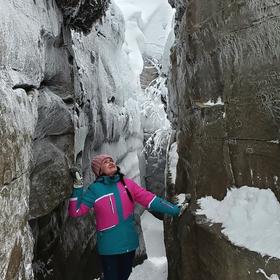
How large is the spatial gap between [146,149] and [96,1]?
14.9 meters

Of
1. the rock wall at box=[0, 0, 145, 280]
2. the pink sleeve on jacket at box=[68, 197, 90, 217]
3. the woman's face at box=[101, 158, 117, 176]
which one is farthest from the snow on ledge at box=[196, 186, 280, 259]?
the rock wall at box=[0, 0, 145, 280]

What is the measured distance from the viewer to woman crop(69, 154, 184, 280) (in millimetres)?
4762

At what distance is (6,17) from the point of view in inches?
162

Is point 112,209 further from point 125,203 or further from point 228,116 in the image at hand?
point 228,116

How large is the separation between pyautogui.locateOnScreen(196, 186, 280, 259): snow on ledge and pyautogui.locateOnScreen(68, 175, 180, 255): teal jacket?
2.15 ft

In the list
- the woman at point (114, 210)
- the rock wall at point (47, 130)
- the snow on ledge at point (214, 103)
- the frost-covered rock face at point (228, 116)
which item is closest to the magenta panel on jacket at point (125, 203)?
the woman at point (114, 210)

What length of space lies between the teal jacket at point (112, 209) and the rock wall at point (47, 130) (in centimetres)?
85

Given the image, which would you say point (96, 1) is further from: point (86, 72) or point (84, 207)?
point (84, 207)

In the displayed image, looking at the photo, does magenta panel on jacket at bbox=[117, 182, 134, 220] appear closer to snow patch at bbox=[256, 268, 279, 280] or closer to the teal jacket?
the teal jacket

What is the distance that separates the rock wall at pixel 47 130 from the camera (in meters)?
3.39

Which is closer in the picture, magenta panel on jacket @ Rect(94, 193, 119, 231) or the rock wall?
the rock wall

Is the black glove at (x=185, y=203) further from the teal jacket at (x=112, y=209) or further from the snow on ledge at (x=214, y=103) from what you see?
the snow on ledge at (x=214, y=103)

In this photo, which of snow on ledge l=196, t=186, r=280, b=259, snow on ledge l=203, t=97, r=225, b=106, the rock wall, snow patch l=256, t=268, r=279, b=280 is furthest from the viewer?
snow on ledge l=203, t=97, r=225, b=106

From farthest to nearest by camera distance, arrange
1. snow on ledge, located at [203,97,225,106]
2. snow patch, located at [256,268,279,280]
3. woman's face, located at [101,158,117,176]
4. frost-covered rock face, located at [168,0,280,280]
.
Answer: snow on ledge, located at [203,97,225,106] → woman's face, located at [101,158,117,176] → frost-covered rock face, located at [168,0,280,280] → snow patch, located at [256,268,279,280]
